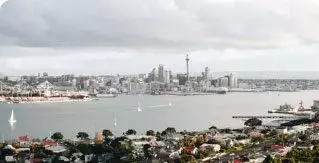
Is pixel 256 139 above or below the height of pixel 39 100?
below

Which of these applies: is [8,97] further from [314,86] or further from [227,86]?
[314,86]

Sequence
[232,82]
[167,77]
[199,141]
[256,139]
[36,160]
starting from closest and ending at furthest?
1. [36,160]
2. [199,141]
3. [256,139]
4. [232,82]
5. [167,77]

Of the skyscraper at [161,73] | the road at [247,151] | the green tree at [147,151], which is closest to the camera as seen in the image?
the road at [247,151]

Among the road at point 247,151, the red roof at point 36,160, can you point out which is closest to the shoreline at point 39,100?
the road at point 247,151

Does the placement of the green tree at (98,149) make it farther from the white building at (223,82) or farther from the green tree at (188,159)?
the white building at (223,82)

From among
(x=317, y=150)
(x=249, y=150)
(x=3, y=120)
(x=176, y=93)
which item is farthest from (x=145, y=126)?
(x=176, y=93)

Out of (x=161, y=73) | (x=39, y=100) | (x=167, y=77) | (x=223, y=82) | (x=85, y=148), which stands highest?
(x=161, y=73)

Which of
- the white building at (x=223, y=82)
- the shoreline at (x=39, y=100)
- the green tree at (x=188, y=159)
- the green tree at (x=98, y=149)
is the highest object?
the white building at (x=223, y=82)

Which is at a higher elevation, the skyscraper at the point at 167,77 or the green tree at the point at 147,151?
the skyscraper at the point at 167,77

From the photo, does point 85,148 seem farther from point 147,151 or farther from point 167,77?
point 167,77

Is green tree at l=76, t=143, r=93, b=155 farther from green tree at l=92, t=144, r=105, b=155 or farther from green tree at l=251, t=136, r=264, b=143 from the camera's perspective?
green tree at l=251, t=136, r=264, b=143

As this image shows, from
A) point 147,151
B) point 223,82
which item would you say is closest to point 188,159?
point 147,151
